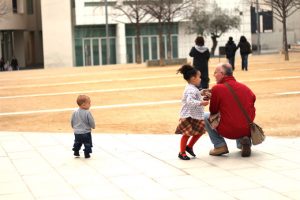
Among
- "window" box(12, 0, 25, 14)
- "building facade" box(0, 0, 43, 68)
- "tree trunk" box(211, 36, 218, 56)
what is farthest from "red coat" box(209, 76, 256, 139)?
"window" box(12, 0, 25, 14)

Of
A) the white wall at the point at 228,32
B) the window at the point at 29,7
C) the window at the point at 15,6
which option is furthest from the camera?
the window at the point at 29,7

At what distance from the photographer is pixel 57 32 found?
58.0m

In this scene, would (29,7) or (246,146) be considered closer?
(246,146)

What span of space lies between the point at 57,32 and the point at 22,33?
9617 mm

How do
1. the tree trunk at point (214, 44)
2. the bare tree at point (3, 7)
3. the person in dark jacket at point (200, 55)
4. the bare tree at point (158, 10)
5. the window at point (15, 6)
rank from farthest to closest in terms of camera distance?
the window at point (15, 6) → the tree trunk at point (214, 44) → the bare tree at point (3, 7) → the bare tree at point (158, 10) → the person in dark jacket at point (200, 55)

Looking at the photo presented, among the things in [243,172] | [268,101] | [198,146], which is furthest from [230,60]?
[243,172]

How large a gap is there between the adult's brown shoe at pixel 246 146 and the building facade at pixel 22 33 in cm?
5094

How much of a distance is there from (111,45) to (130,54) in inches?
87.0

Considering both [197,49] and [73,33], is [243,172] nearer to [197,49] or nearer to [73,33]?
[197,49]

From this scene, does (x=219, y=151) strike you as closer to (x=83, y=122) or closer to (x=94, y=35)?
(x=83, y=122)

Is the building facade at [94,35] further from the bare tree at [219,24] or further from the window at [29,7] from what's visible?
the window at [29,7]

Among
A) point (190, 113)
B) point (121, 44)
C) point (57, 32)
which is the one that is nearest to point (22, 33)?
point (57, 32)

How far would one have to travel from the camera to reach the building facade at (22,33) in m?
61.1

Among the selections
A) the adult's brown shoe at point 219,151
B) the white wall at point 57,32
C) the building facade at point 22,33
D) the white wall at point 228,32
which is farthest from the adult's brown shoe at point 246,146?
the white wall at point 228,32
